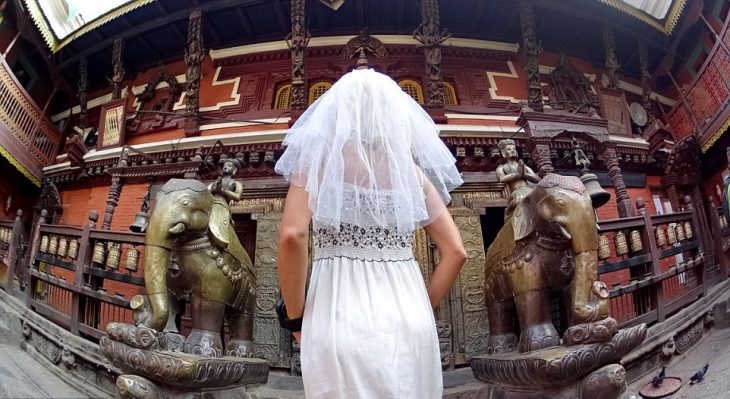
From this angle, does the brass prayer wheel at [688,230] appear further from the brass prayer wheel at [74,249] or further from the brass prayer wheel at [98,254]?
the brass prayer wheel at [74,249]

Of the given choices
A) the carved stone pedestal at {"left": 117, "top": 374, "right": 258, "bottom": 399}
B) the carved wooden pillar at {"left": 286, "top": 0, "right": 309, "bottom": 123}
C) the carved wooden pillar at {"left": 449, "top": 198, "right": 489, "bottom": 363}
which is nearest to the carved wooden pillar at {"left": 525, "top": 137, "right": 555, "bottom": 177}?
the carved wooden pillar at {"left": 449, "top": 198, "right": 489, "bottom": 363}

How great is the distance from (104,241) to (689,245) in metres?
7.10

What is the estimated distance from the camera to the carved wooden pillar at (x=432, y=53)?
7.38 m

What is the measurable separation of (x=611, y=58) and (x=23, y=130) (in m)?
12.3

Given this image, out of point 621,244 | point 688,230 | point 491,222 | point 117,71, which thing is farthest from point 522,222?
point 117,71

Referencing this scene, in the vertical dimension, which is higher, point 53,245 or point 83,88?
point 83,88

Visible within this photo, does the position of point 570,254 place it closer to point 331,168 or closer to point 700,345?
point 700,345

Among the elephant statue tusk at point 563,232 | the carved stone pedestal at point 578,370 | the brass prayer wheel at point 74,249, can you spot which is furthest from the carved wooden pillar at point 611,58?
the brass prayer wheel at point 74,249

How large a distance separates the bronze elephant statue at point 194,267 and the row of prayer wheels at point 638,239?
389 centimetres

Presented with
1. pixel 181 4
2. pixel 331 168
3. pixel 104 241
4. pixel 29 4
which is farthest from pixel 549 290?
pixel 29 4

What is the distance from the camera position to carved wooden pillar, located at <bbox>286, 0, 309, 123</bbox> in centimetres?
718

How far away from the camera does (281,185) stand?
6184 millimetres

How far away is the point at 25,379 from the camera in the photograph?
4086 millimetres

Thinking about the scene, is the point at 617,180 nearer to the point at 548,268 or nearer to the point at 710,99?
the point at 710,99
